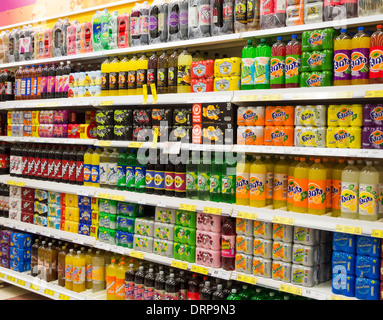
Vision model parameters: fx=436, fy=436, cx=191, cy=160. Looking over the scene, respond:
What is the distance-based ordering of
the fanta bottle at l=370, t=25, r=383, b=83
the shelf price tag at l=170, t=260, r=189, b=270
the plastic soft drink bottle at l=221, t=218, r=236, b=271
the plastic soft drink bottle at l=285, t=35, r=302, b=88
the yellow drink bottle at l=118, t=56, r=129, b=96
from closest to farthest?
the fanta bottle at l=370, t=25, r=383, b=83, the plastic soft drink bottle at l=285, t=35, r=302, b=88, the plastic soft drink bottle at l=221, t=218, r=236, b=271, the shelf price tag at l=170, t=260, r=189, b=270, the yellow drink bottle at l=118, t=56, r=129, b=96

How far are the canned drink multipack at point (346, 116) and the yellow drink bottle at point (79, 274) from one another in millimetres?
2676

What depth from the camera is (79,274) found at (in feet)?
13.7

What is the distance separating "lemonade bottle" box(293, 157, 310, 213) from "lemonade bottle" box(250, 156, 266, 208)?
24 centimetres

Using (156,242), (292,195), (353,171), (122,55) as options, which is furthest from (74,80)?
(353,171)

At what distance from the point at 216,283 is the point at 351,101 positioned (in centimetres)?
174

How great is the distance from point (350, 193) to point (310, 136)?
453mm

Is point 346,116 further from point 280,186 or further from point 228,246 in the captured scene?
point 228,246

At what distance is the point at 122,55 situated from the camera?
13.6 ft

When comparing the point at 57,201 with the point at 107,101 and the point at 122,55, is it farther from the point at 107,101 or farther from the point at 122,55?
the point at 122,55

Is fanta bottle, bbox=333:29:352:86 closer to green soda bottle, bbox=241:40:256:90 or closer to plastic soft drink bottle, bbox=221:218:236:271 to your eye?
green soda bottle, bbox=241:40:256:90

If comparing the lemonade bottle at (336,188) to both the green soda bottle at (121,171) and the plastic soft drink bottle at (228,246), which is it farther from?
the green soda bottle at (121,171)

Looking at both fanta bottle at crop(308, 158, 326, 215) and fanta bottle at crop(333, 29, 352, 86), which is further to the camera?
fanta bottle at crop(308, 158, 326, 215)

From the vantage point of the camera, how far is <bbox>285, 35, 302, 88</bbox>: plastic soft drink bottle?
2.97 metres

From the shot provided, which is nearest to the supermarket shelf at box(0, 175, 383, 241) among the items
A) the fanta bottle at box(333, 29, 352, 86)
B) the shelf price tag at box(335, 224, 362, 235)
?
the shelf price tag at box(335, 224, 362, 235)
